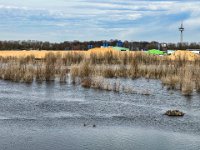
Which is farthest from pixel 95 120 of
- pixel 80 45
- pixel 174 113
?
pixel 80 45

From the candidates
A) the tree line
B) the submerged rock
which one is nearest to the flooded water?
the submerged rock

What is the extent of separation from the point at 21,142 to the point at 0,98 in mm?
7869

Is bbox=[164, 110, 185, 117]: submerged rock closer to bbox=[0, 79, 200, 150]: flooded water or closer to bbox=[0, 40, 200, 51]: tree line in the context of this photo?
bbox=[0, 79, 200, 150]: flooded water

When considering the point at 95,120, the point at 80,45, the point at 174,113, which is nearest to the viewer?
the point at 95,120

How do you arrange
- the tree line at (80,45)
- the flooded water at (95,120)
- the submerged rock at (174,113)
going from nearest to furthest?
the flooded water at (95,120) < the submerged rock at (174,113) < the tree line at (80,45)

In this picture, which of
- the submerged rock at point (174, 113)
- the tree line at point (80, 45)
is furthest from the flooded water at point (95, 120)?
the tree line at point (80, 45)

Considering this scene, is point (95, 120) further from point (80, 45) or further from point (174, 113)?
point (80, 45)

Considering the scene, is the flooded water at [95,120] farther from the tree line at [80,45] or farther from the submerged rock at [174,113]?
the tree line at [80,45]

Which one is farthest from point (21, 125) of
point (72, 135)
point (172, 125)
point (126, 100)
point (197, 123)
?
point (126, 100)

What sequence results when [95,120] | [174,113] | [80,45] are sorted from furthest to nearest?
[80,45]
[174,113]
[95,120]

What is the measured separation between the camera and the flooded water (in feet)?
35.9

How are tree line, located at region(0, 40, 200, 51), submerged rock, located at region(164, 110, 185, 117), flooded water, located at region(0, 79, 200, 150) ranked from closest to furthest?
flooded water, located at region(0, 79, 200, 150) → submerged rock, located at region(164, 110, 185, 117) → tree line, located at region(0, 40, 200, 51)

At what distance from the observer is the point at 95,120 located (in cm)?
1376

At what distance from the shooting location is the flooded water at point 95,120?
35.9 ft
